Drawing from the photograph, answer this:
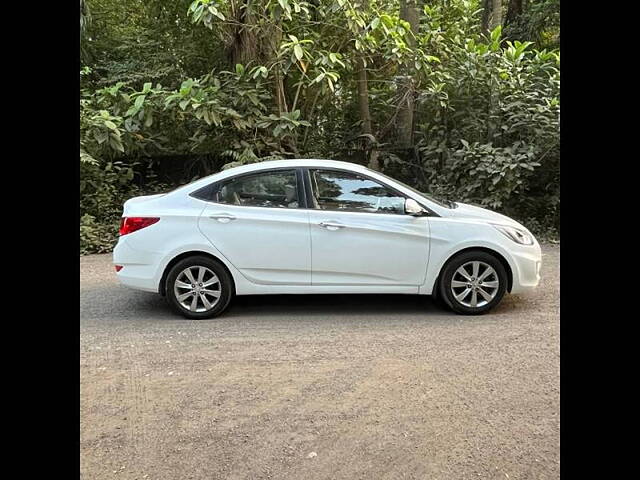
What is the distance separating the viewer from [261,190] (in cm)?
568

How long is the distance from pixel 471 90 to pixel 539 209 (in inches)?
106

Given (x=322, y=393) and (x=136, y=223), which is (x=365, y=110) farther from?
(x=322, y=393)

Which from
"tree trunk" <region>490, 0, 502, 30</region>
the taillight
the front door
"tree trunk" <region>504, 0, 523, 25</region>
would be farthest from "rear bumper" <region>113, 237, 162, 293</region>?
"tree trunk" <region>504, 0, 523, 25</region>

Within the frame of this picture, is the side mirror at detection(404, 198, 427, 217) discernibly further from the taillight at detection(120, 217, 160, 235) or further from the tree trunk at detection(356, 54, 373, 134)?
the tree trunk at detection(356, 54, 373, 134)

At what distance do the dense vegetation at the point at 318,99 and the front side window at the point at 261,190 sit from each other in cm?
413

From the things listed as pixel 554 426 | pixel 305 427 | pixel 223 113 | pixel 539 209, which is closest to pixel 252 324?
pixel 305 427

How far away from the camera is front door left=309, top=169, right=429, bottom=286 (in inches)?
216

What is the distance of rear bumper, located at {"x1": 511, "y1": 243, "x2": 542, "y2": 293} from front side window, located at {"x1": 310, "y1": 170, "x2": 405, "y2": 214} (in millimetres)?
1238

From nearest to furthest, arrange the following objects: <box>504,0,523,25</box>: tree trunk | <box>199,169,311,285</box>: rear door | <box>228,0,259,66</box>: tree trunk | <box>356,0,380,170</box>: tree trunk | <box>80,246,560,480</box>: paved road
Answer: <box>80,246,560,480</box>: paved road
<box>199,169,311,285</box>: rear door
<box>228,0,259,66</box>: tree trunk
<box>356,0,380,170</box>: tree trunk
<box>504,0,523,25</box>: tree trunk

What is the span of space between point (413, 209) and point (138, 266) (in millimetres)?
2763

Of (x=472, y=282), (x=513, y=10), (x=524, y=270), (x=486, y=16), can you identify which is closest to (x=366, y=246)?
(x=472, y=282)

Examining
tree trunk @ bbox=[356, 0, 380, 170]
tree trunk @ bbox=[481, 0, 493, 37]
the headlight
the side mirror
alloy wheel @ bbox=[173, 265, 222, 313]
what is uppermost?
tree trunk @ bbox=[481, 0, 493, 37]

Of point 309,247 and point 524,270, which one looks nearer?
point 309,247
